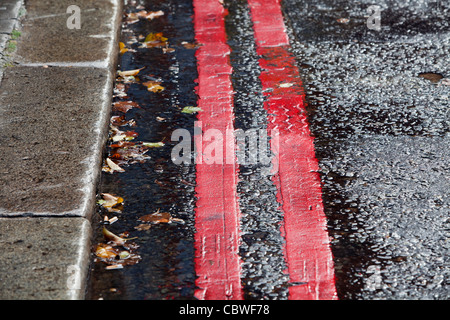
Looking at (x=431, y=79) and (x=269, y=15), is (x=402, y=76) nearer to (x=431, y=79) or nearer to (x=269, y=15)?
(x=431, y=79)

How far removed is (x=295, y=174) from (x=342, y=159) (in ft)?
0.86

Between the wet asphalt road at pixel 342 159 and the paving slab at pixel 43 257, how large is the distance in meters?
0.12

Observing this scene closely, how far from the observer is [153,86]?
12.5ft

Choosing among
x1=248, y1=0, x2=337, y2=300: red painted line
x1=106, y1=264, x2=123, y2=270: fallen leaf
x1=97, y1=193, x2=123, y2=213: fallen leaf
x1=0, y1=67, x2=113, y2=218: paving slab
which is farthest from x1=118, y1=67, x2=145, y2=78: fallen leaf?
x1=106, y1=264, x2=123, y2=270: fallen leaf

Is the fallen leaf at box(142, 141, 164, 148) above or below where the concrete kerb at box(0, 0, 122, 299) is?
below

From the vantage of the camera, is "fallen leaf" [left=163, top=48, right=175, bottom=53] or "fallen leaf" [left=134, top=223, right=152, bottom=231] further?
"fallen leaf" [left=163, top=48, right=175, bottom=53]

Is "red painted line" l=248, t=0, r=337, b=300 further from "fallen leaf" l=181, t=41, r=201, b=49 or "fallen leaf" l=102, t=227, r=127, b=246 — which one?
"fallen leaf" l=102, t=227, r=127, b=246

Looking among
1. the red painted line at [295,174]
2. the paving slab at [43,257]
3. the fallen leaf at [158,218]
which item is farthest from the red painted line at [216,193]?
the paving slab at [43,257]

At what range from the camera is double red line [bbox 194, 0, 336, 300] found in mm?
2516

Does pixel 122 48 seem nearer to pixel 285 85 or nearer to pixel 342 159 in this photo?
pixel 285 85

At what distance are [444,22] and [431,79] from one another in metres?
0.92

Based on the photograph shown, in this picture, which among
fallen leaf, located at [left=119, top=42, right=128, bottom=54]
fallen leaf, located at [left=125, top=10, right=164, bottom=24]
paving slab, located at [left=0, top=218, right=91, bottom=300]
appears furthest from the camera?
fallen leaf, located at [left=125, top=10, right=164, bottom=24]
